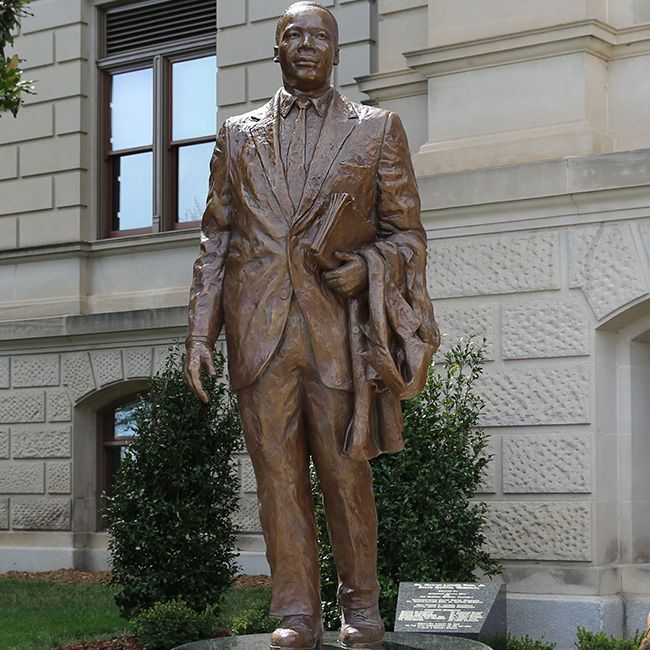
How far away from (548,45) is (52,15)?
8590 millimetres

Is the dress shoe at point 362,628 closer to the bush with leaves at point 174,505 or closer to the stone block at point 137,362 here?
the bush with leaves at point 174,505

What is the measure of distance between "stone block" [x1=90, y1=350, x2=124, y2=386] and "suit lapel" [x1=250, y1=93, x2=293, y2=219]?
1153 cm

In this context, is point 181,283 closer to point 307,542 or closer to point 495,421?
point 495,421

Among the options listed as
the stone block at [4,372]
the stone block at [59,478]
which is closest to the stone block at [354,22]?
the stone block at [4,372]

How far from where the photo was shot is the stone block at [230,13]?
60.6 feet

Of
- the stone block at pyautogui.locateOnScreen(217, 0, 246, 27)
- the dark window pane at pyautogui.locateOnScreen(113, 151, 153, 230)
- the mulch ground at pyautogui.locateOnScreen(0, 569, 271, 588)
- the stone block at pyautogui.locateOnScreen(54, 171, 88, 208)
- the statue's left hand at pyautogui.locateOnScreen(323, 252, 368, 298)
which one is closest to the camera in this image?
the statue's left hand at pyautogui.locateOnScreen(323, 252, 368, 298)

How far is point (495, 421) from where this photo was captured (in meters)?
13.7

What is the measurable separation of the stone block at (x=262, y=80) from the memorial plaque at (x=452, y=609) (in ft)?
26.7

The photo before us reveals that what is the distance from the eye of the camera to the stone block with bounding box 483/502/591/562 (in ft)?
43.3

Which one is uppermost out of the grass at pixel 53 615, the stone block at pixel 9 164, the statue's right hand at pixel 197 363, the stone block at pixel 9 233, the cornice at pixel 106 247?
the stone block at pixel 9 164

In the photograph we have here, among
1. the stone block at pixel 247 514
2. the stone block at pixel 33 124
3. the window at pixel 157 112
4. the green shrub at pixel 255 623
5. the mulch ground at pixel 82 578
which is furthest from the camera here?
the stone block at pixel 33 124

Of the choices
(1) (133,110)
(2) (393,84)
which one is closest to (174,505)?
(2) (393,84)

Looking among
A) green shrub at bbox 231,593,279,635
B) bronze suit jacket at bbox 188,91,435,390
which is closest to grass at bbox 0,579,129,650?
green shrub at bbox 231,593,279,635

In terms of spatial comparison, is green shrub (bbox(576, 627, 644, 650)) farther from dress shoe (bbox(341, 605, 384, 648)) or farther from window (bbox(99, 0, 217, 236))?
window (bbox(99, 0, 217, 236))
